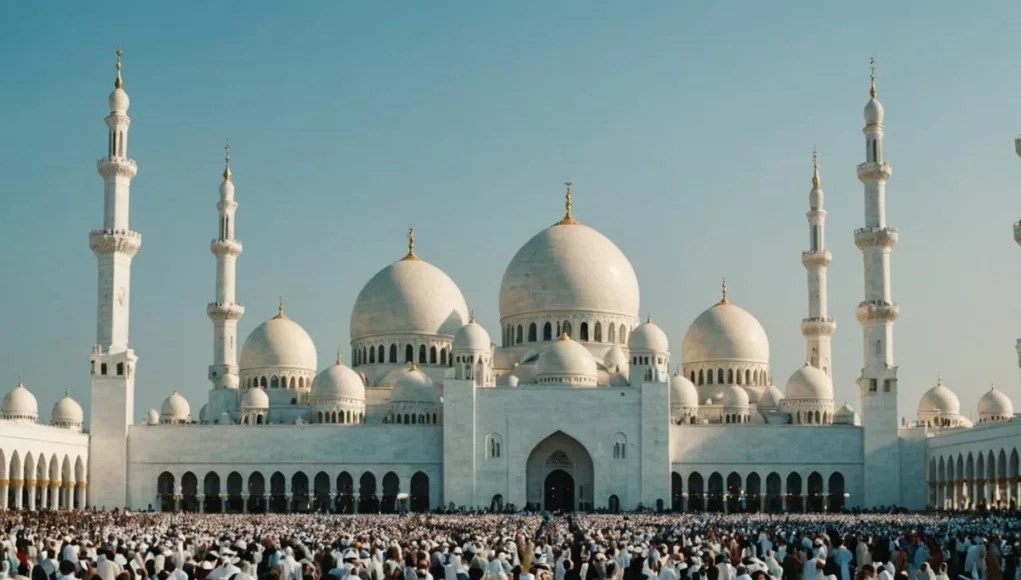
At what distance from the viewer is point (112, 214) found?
146ft

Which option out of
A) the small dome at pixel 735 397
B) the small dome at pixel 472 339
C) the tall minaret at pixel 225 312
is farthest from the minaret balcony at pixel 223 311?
the small dome at pixel 735 397

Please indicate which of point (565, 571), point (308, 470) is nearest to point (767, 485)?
point (308, 470)

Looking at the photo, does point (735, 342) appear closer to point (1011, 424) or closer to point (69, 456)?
point (1011, 424)

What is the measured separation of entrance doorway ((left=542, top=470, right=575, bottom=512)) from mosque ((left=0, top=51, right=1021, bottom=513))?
0.05 meters

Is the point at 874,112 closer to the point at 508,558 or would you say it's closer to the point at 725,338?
the point at 725,338

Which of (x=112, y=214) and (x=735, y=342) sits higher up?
(x=112, y=214)

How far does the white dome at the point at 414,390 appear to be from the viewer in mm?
48438

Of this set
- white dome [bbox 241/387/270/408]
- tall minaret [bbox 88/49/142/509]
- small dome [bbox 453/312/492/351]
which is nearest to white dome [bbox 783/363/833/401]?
small dome [bbox 453/312/492/351]

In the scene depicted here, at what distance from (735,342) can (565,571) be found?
36.8 meters

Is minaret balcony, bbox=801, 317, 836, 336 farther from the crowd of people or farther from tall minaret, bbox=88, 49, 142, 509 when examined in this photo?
the crowd of people

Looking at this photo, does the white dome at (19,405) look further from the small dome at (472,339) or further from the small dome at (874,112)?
the small dome at (874,112)

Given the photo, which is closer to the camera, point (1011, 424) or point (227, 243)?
point (1011, 424)

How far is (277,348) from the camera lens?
168 ft

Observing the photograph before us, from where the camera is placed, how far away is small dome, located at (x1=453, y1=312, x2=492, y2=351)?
46.2 meters
